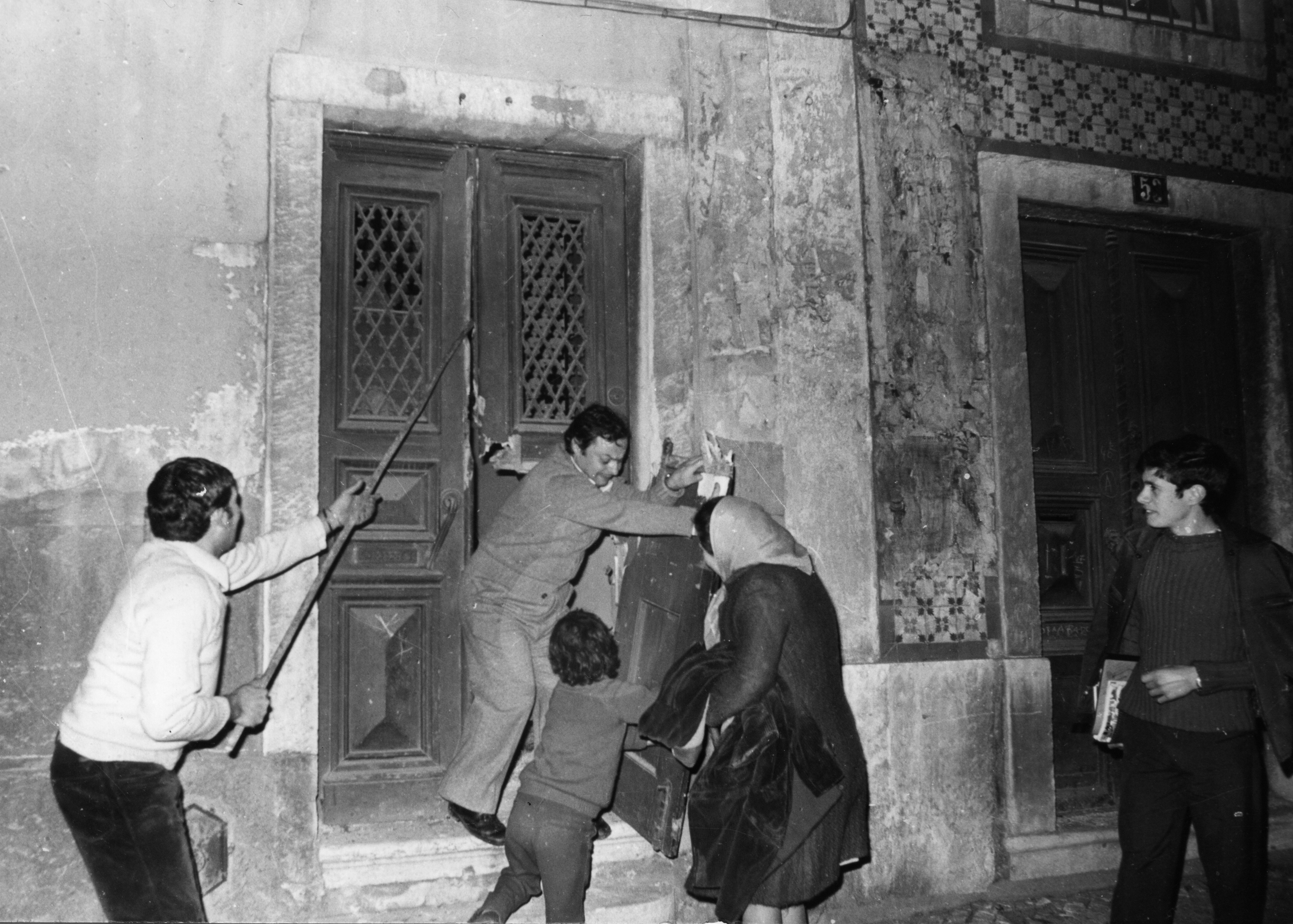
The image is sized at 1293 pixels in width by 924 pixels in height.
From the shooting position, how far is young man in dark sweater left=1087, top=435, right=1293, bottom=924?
3.27 meters

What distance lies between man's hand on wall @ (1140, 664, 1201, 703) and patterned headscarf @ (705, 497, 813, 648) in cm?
116

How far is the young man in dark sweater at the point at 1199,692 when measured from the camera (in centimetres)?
327

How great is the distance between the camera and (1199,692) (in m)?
3.29

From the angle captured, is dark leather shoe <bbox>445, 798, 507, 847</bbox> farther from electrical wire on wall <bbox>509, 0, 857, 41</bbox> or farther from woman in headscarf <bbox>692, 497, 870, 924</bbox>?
electrical wire on wall <bbox>509, 0, 857, 41</bbox>

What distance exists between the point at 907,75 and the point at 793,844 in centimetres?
353

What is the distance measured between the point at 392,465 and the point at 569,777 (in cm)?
148

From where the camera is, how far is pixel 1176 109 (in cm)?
541

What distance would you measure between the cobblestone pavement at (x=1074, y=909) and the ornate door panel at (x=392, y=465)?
208 centimetres

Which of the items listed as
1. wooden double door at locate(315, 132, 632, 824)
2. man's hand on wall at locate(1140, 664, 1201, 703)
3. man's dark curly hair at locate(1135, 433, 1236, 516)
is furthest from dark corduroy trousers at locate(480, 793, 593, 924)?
man's dark curly hair at locate(1135, 433, 1236, 516)

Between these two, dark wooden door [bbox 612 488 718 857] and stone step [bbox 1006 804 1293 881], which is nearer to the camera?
dark wooden door [bbox 612 488 718 857]

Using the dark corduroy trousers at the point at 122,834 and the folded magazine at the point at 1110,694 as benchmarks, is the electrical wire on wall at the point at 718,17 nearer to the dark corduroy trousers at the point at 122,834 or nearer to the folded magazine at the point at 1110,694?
the folded magazine at the point at 1110,694

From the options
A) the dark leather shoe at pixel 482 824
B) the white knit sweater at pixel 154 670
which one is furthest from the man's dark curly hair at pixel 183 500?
the dark leather shoe at pixel 482 824

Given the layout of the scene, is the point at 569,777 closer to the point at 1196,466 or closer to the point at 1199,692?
the point at 1199,692

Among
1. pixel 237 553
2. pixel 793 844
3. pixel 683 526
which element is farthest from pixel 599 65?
pixel 793 844
